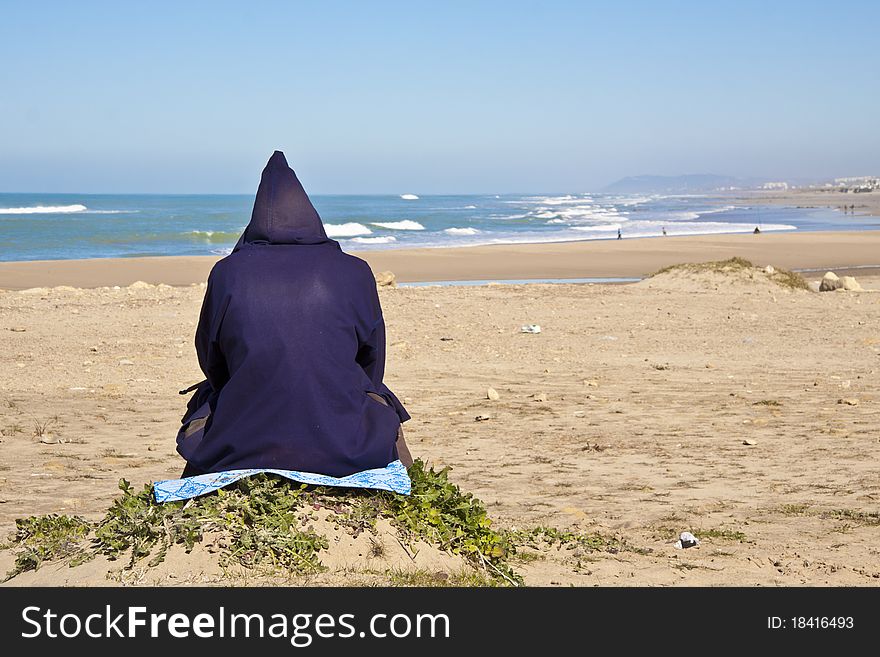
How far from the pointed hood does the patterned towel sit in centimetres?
98

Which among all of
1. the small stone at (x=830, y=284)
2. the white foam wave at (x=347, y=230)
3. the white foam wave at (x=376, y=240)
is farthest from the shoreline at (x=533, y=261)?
the white foam wave at (x=347, y=230)

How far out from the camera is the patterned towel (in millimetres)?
4180

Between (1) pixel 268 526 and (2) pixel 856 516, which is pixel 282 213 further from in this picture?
(2) pixel 856 516

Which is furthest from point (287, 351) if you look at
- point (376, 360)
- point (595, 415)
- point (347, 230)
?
point (347, 230)

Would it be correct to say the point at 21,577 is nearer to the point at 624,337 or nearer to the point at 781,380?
the point at 781,380

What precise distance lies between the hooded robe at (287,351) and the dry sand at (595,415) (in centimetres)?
96

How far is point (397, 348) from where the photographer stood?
11875 mm

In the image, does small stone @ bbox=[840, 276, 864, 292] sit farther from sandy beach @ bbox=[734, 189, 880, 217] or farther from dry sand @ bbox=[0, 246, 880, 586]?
sandy beach @ bbox=[734, 189, 880, 217]

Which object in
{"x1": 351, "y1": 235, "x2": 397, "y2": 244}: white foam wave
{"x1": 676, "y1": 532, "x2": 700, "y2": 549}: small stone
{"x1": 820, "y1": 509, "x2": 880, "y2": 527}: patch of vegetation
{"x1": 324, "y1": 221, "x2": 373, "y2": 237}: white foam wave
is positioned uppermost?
{"x1": 324, "y1": 221, "x2": 373, "y2": 237}: white foam wave

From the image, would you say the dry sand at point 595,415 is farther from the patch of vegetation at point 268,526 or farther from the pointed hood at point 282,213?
the pointed hood at point 282,213

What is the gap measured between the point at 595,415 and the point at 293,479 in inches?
186

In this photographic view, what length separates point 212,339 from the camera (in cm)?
420

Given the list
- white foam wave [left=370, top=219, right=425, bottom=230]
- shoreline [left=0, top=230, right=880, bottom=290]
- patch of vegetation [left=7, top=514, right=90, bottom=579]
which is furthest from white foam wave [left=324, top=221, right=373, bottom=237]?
patch of vegetation [left=7, top=514, right=90, bottom=579]

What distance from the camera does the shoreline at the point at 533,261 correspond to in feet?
84.1
